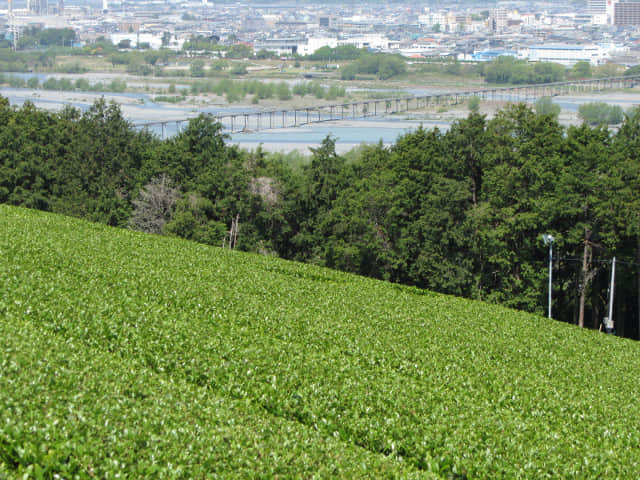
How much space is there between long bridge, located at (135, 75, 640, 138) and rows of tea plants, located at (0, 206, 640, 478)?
232 ft

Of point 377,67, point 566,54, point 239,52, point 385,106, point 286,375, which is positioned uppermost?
point 239,52

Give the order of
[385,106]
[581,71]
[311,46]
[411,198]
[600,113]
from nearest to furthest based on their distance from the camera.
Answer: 1. [411,198]
2. [600,113]
3. [385,106]
4. [581,71]
5. [311,46]

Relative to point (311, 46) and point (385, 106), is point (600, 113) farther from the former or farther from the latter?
point (311, 46)

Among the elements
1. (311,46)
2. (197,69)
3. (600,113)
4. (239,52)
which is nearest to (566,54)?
(311,46)

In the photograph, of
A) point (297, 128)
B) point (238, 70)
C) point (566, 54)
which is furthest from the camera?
point (566, 54)

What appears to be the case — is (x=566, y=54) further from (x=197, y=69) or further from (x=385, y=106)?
(x=197, y=69)

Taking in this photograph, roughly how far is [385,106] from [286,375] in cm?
10143

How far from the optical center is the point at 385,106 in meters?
112

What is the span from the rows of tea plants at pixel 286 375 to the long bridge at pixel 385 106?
70.7 meters

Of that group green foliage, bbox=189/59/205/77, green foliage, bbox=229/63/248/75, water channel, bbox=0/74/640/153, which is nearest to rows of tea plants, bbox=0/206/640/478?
water channel, bbox=0/74/640/153

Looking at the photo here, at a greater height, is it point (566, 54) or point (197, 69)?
point (566, 54)

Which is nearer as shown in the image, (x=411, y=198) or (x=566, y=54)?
(x=411, y=198)

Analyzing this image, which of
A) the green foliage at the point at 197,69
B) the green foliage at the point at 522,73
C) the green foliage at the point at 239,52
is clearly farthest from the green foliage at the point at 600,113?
the green foliage at the point at 239,52

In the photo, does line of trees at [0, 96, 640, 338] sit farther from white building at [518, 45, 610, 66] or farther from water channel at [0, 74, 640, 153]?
white building at [518, 45, 610, 66]
